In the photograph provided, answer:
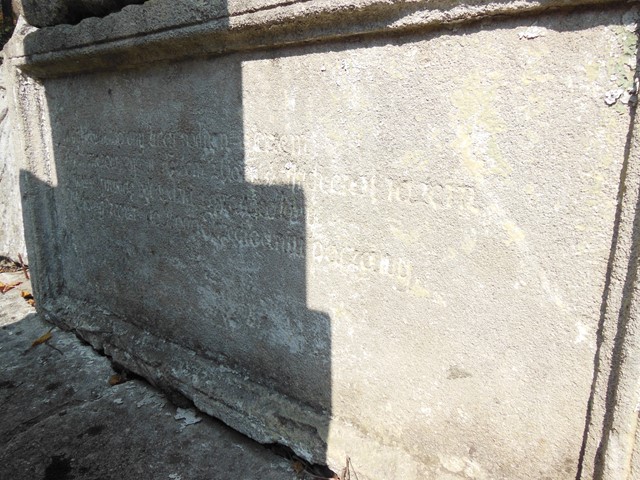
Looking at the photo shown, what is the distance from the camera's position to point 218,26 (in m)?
1.69

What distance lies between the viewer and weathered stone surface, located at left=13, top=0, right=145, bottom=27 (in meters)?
2.25

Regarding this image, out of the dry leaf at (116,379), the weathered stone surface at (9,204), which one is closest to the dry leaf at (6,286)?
the weathered stone surface at (9,204)

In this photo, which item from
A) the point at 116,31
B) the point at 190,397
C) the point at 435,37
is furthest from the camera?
the point at 190,397

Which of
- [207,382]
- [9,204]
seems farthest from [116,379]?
[9,204]

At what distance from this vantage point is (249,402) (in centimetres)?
203

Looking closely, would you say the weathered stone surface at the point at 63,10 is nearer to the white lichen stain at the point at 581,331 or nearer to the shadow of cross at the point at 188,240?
the shadow of cross at the point at 188,240

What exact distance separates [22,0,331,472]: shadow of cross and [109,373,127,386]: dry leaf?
8 cm

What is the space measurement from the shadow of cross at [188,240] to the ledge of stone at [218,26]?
0.09m

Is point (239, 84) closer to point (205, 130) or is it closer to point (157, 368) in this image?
point (205, 130)

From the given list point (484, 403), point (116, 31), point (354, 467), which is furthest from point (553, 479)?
point (116, 31)

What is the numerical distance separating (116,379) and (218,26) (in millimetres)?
1866

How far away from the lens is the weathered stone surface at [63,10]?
2.25 metres

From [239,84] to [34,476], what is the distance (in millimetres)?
1787

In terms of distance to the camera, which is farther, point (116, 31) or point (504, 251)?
point (116, 31)
